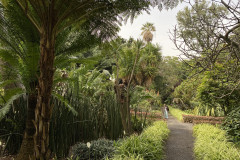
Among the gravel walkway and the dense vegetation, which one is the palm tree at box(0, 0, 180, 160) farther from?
the gravel walkway

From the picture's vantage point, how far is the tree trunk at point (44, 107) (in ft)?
7.90

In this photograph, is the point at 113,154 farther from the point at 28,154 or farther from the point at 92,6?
the point at 92,6

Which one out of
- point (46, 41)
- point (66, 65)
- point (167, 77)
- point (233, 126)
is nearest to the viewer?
point (46, 41)

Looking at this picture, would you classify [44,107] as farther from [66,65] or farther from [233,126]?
[233,126]

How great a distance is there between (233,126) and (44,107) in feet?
21.9

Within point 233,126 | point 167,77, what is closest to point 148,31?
point 167,77

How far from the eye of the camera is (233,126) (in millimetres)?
6703

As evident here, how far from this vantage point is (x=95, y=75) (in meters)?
7.34

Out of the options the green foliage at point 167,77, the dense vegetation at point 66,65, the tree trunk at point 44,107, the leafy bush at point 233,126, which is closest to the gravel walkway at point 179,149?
the dense vegetation at point 66,65

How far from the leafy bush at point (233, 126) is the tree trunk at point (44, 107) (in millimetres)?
5989

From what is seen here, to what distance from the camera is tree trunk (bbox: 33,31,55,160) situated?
2408mm

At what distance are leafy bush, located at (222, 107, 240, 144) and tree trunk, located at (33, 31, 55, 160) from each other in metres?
5.99

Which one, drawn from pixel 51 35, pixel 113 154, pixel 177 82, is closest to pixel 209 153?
pixel 113 154

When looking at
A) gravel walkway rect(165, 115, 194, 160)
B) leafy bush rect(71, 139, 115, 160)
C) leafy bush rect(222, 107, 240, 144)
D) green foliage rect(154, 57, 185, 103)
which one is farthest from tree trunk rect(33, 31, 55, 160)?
green foliage rect(154, 57, 185, 103)
